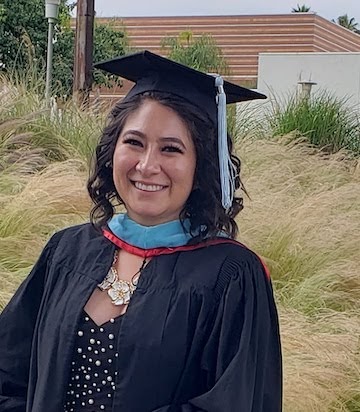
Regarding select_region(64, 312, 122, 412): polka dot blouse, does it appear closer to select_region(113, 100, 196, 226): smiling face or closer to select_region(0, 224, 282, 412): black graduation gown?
select_region(0, 224, 282, 412): black graduation gown

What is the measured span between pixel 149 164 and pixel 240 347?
463mm

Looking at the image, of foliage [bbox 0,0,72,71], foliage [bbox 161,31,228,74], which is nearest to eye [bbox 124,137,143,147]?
foliage [bbox 0,0,72,71]

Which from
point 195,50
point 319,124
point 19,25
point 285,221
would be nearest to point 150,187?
point 285,221

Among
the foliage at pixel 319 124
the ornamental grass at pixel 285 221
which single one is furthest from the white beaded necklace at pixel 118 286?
the foliage at pixel 319 124

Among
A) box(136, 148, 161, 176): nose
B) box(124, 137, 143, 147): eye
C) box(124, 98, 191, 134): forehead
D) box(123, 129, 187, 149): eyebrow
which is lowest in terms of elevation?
box(136, 148, 161, 176): nose

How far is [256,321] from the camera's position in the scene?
1953 mm

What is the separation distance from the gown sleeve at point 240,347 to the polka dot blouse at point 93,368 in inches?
6.0

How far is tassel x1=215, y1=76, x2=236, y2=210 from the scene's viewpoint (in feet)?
6.96

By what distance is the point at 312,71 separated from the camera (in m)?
15.1

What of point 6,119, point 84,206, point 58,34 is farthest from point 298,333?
point 58,34

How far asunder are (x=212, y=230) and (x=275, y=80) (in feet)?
44.8

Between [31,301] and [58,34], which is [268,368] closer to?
[31,301]

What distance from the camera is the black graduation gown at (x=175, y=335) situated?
6.29 ft

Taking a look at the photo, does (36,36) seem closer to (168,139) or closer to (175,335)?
(168,139)
